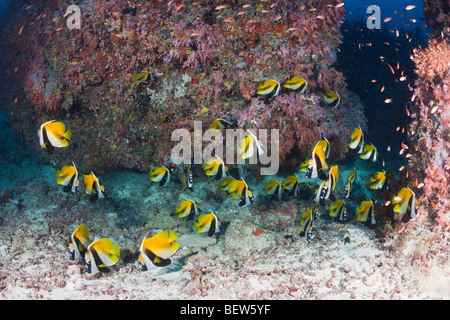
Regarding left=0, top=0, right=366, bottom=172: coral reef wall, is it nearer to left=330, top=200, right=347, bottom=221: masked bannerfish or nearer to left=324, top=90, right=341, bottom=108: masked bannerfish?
left=324, top=90, right=341, bottom=108: masked bannerfish

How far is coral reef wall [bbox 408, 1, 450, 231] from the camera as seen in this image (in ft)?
11.5

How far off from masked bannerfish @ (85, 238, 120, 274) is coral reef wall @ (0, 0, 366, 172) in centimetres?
285

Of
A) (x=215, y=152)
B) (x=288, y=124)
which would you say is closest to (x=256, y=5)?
(x=288, y=124)

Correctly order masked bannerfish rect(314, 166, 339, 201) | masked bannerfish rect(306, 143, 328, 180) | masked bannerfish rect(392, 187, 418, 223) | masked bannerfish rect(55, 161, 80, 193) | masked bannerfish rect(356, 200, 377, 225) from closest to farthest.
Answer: masked bannerfish rect(306, 143, 328, 180) → masked bannerfish rect(392, 187, 418, 223) → masked bannerfish rect(314, 166, 339, 201) → masked bannerfish rect(55, 161, 80, 193) → masked bannerfish rect(356, 200, 377, 225)

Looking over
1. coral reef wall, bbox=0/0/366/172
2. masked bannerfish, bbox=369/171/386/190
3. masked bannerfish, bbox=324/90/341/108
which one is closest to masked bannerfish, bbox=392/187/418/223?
masked bannerfish, bbox=369/171/386/190

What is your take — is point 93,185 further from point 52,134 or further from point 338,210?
point 338,210

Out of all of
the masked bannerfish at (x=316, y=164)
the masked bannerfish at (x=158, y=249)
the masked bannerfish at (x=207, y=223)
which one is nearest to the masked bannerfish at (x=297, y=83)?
the masked bannerfish at (x=316, y=164)

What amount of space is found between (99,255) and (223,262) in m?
1.96

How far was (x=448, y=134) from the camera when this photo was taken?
11.5ft

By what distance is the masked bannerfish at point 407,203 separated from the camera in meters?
3.50

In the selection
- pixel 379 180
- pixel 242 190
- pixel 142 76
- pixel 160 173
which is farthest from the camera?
pixel 142 76

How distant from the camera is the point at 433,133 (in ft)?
12.1

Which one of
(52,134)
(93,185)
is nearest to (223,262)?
(93,185)

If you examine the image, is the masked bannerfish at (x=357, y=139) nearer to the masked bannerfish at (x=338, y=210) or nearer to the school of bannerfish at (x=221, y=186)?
the school of bannerfish at (x=221, y=186)
